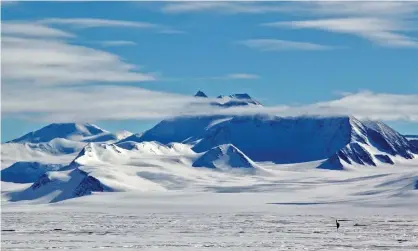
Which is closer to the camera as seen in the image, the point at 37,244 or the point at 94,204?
the point at 37,244

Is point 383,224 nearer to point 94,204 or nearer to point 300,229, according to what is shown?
point 300,229

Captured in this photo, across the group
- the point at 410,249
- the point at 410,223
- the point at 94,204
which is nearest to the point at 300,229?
the point at 410,223

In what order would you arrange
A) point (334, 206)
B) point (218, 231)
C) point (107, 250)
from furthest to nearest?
1. point (334, 206)
2. point (218, 231)
3. point (107, 250)

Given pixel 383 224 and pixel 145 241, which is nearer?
pixel 145 241

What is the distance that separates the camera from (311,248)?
248 ft

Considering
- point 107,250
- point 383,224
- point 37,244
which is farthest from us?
point 383,224

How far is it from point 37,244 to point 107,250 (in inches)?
320

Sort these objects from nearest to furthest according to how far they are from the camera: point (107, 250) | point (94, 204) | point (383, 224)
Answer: point (107, 250) → point (383, 224) → point (94, 204)

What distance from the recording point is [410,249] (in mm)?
73938

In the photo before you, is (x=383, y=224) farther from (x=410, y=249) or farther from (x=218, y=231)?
(x=410, y=249)

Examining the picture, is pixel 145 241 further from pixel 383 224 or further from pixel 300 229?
pixel 383 224

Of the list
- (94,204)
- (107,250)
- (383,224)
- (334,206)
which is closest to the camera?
(107,250)

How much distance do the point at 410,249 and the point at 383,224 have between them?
119ft

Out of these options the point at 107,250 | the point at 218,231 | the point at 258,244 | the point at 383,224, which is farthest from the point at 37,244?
the point at 383,224
